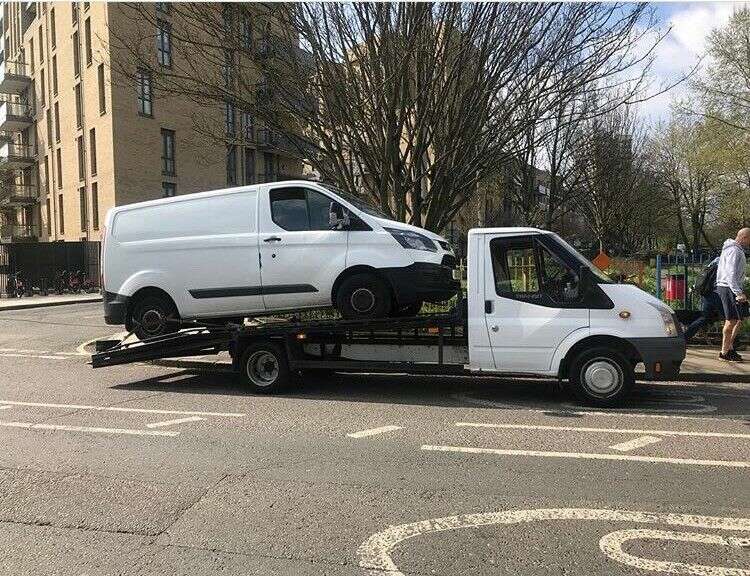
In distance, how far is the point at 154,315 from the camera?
825cm

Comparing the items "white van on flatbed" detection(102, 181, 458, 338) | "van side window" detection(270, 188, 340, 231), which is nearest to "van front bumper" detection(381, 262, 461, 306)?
"white van on flatbed" detection(102, 181, 458, 338)

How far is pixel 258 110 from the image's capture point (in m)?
12.6

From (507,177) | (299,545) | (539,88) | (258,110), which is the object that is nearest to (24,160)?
(507,177)

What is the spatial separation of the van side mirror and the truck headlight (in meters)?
3.60

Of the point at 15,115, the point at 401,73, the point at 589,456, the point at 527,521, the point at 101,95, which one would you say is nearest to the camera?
the point at 527,521

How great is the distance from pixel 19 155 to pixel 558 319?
52.7 metres

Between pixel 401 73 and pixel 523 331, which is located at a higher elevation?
pixel 401 73

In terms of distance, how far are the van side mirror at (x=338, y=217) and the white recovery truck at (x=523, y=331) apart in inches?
45.8

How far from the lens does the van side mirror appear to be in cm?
750

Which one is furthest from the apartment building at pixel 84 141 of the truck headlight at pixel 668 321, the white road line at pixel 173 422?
the truck headlight at pixel 668 321

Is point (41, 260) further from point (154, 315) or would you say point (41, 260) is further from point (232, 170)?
point (154, 315)

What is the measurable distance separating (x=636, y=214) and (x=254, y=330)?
35.9 metres

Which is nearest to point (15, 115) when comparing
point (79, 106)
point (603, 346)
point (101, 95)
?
point (79, 106)

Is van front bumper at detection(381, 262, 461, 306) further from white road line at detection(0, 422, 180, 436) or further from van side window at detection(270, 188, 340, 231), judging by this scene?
white road line at detection(0, 422, 180, 436)
